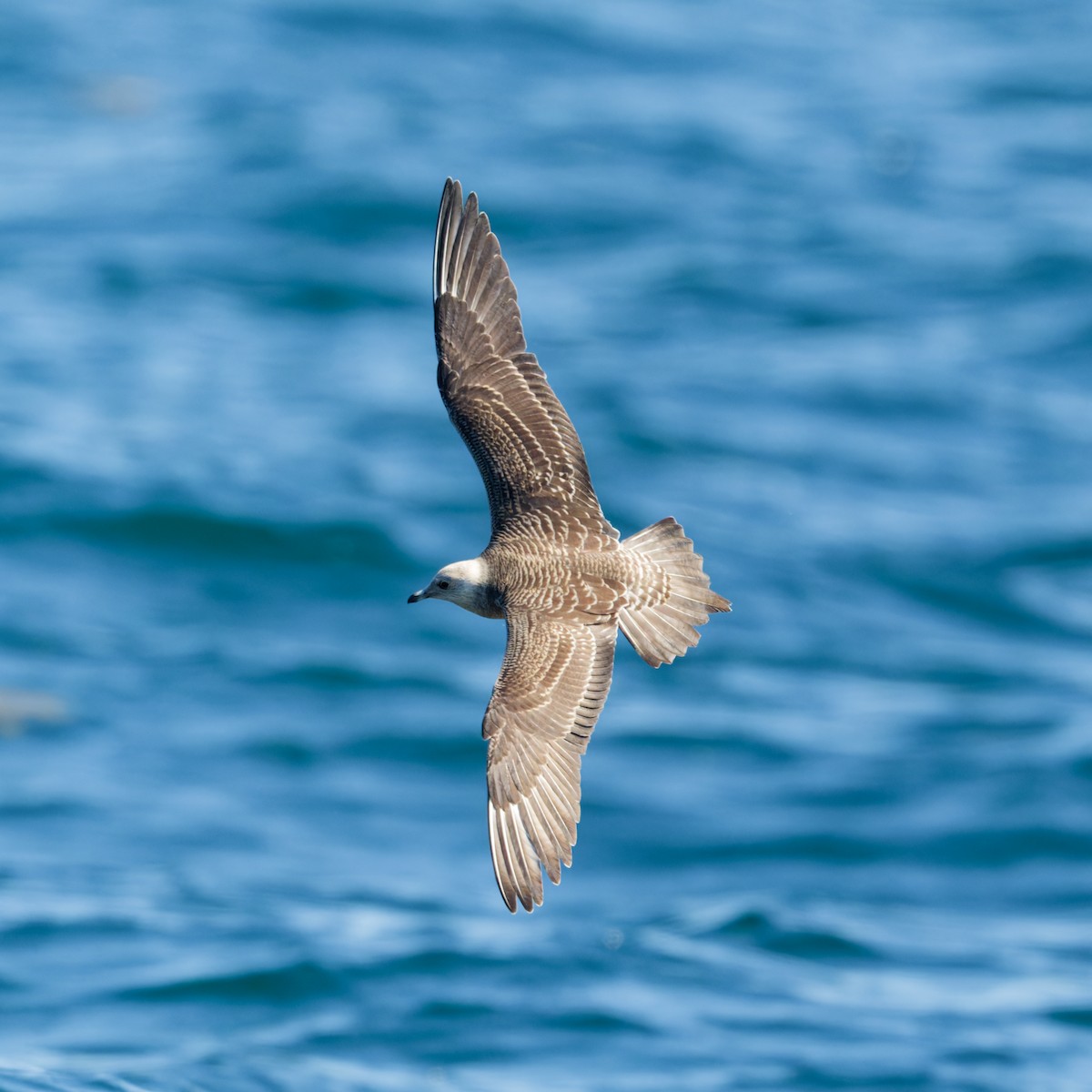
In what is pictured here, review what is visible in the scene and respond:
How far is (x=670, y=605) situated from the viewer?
8.43 meters

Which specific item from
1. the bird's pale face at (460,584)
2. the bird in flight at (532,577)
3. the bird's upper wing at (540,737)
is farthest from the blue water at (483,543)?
the bird's upper wing at (540,737)

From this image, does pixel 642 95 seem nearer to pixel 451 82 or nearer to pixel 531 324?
pixel 451 82

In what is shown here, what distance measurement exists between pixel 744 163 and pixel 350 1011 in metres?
21.1

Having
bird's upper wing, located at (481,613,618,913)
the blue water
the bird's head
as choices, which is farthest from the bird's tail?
the blue water

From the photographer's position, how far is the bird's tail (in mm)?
8242

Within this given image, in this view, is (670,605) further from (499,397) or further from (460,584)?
(499,397)

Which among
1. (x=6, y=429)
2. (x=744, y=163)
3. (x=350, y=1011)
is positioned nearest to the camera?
(x=350, y=1011)

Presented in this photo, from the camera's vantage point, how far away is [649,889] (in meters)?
20.7

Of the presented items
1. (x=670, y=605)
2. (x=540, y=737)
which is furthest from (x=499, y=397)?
(x=540, y=737)

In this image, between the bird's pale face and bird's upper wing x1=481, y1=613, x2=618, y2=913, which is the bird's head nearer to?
the bird's pale face

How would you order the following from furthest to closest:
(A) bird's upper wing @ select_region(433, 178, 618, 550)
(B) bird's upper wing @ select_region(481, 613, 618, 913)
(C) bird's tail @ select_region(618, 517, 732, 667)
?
(A) bird's upper wing @ select_region(433, 178, 618, 550) < (C) bird's tail @ select_region(618, 517, 732, 667) < (B) bird's upper wing @ select_region(481, 613, 618, 913)

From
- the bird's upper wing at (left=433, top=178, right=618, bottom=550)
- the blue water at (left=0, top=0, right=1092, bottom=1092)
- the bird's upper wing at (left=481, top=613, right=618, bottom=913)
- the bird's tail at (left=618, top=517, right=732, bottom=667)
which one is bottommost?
the bird's upper wing at (left=481, top=613, right=618, bottom=913)

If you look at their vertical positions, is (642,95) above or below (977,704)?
above

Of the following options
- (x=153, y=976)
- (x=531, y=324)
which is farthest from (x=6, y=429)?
(x=153, y=976)
